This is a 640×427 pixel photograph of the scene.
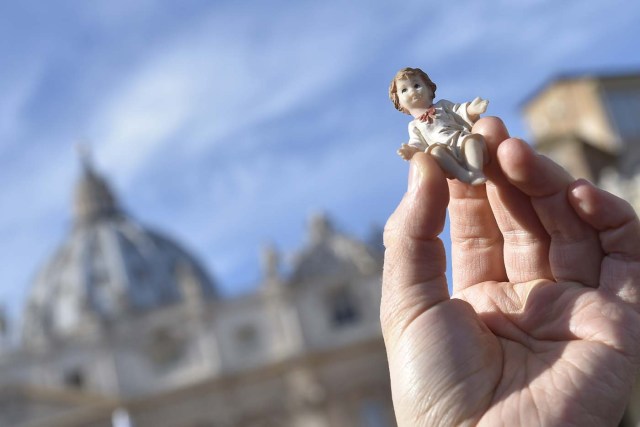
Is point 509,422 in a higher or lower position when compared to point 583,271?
lower

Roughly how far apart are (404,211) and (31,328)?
5882 cm

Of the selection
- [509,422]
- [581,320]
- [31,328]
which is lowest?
[509,422]

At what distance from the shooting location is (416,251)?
3533mm

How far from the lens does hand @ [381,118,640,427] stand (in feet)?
11.0

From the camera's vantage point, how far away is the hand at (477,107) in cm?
379

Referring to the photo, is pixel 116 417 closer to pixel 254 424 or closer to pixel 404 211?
pixel 254 424

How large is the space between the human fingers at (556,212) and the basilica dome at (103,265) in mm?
60468

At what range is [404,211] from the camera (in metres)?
3.50

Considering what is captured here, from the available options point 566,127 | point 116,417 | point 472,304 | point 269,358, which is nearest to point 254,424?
point 269,358

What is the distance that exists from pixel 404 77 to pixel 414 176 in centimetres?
55

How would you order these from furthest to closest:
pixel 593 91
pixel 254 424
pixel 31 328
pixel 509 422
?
1. pixel 31 328
2. pixel 254 424
3. pixel 593 91
4. pixel 509 422

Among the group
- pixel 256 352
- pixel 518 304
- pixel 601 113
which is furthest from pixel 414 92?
pixel 256 352

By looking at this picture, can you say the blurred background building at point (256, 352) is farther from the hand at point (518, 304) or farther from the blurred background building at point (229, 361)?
the hand at point (518, 304)

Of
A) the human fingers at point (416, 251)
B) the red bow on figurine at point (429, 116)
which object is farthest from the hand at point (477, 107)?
the human fingers at point (416, 251)
